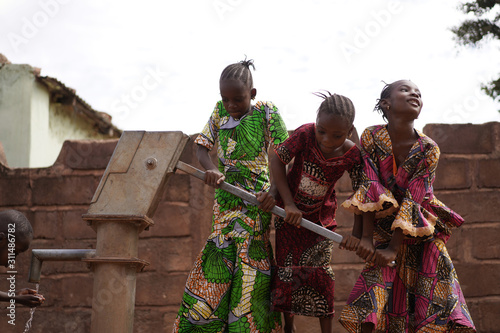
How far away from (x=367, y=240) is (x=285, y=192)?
525mm

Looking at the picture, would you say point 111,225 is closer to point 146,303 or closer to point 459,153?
point 146,303

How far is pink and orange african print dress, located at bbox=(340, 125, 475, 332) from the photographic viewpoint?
123 inches

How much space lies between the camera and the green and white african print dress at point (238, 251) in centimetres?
336

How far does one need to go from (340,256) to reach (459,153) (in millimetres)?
1236

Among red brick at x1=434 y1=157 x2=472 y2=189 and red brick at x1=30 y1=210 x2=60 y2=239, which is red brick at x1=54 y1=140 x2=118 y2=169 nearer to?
red brick at x1=30 y1=210 x2=60 y2=239

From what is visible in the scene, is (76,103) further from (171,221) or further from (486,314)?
A: (486,314)

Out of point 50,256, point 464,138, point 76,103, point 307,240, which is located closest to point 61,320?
point 50,256

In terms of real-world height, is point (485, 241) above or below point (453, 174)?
below

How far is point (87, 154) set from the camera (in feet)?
16.2

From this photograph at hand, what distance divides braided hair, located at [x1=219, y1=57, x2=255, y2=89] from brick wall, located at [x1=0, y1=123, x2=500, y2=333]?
1372 millimetres

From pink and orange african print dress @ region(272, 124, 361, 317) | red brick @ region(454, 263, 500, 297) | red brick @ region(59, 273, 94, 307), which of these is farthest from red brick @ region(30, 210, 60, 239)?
red brick @ region(454, 263, 500, 297)

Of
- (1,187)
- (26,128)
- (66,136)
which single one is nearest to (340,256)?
(1,187)

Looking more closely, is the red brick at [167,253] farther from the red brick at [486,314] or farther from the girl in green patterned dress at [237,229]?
the red brick at [486,314]

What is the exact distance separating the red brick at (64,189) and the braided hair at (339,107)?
2390mm
